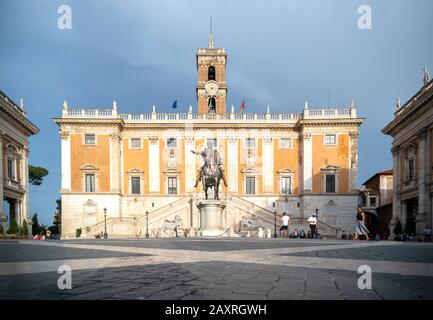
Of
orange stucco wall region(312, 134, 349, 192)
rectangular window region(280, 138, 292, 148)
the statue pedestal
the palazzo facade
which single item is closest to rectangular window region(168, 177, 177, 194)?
the palazzo facade

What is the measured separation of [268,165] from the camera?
2056 inches

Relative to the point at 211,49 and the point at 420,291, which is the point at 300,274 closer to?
the point at 420,291

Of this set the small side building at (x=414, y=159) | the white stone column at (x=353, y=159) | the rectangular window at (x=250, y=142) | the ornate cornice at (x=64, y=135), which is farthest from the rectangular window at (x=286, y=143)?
the ornate cornice at (x=64, y=135)

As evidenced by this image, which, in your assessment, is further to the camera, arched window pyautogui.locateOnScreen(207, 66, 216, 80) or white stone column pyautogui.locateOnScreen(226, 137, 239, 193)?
arched window pyautogui.locateOnScreen(207, 66, 216, 80)

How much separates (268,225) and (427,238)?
1678cm

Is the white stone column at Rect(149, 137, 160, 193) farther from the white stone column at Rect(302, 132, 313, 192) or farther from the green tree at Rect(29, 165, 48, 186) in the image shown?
the green tree at Rect(29, 165, 48, 186)

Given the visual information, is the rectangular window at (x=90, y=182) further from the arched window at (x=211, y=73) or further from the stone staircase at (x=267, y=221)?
the arched window at (x=211, y=73)

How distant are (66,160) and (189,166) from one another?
49.4 feet

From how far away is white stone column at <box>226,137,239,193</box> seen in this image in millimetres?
52062

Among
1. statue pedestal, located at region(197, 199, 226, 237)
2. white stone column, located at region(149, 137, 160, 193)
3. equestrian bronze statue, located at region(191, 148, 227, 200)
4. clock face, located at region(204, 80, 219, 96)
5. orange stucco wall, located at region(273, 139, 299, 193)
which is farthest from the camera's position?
clock face, located at region(204, 80, 219, 96)

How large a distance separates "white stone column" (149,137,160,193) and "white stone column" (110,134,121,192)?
3960 millimetres
